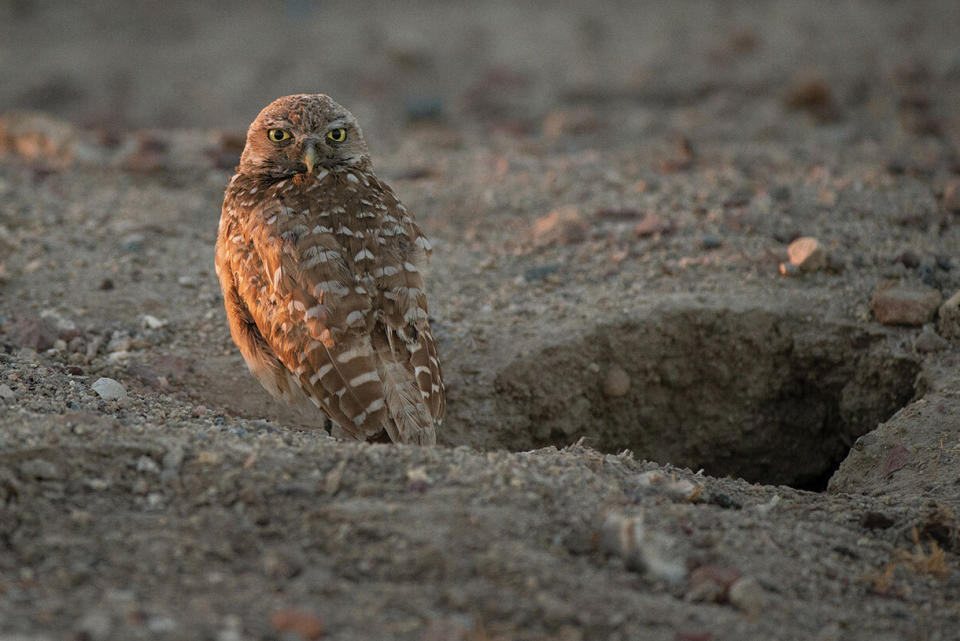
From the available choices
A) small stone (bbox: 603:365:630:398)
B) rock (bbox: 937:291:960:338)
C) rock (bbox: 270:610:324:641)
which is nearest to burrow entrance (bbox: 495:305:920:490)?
small stone (bbox: 603:365:630:398)

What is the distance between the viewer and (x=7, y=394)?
3664mm

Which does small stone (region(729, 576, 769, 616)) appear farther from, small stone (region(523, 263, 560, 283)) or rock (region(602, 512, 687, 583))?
small stone (region(523, 263, 560, 283))

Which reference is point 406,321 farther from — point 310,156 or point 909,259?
point 909,259

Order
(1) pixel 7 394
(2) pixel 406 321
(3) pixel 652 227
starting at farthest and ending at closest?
(3) pixel 652 227 → (2) pixel 406 321 → (1) pixel 7 394

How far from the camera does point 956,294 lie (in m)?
4.71

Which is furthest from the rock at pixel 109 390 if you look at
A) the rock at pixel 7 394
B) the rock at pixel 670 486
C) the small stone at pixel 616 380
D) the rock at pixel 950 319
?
the rock at pixel 950 319

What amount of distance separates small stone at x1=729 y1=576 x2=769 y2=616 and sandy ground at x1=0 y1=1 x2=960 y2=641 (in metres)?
0.01

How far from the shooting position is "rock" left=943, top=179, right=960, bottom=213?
591 cm

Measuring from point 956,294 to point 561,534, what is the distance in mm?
2756

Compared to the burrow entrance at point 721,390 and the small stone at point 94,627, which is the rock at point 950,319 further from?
the small stone at point 94,627

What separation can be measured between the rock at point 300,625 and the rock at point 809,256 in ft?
11.7

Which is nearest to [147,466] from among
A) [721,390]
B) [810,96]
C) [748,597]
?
[748,597]

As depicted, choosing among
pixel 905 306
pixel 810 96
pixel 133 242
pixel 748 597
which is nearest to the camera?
pixel 748 597

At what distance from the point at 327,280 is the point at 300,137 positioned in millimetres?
799
